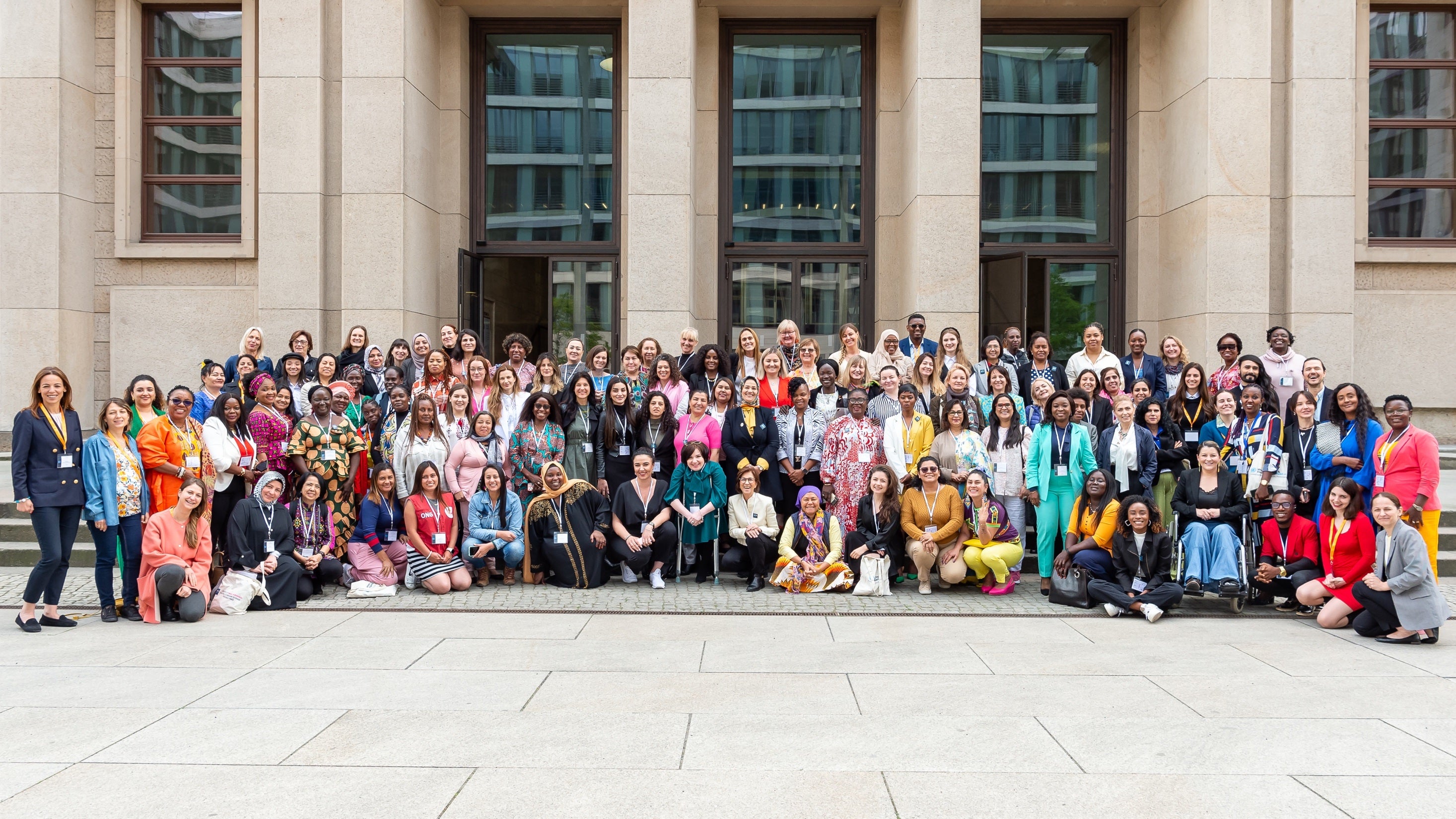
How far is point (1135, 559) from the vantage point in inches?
359

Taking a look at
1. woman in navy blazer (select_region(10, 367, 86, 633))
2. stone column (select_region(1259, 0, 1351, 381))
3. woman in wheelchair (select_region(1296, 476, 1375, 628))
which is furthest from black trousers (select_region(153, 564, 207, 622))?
stone column (select_region(1259, 0, 1351, 381))

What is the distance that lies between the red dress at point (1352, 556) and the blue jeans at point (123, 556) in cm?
1003

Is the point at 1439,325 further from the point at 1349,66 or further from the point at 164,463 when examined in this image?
the point at 164,463

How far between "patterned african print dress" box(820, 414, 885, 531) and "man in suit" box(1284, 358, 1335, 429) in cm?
387

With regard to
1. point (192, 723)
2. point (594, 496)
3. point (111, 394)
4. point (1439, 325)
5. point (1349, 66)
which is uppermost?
point (1349, 66)

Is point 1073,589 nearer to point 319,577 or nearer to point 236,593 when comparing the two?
point 319,577

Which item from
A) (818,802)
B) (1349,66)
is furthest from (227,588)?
(1349,66)

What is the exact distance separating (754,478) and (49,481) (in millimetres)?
6042

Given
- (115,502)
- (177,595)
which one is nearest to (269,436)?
(115,502)

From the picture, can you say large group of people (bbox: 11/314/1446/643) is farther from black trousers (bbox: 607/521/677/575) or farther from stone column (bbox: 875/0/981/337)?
stone column (bbox: 875/0/981/337)

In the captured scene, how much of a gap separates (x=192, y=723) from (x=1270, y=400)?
31.4ft

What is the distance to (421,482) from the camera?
9883mm

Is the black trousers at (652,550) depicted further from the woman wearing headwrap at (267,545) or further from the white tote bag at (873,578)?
the woman wearing headwrap at (267,545)

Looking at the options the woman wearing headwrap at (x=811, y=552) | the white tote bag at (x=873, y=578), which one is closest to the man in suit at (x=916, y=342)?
the woman wearing headwrap at (x=811, y=552)
